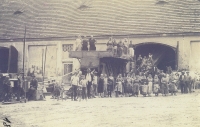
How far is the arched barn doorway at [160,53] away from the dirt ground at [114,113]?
563mm

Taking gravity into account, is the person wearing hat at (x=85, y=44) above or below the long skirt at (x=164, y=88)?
above

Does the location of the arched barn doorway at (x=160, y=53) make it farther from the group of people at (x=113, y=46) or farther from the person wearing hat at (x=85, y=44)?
the person wearing hat at (x=85, y=44)

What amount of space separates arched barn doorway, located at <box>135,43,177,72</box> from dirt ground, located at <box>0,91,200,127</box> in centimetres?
56

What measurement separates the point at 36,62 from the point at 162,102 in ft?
7.78

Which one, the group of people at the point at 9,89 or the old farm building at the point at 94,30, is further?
the group of people at the point at 9,89

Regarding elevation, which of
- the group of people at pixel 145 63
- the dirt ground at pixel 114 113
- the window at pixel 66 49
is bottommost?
the dirt ground at pixel 114 113

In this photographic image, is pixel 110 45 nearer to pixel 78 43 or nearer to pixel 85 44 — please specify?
pixel 85 44

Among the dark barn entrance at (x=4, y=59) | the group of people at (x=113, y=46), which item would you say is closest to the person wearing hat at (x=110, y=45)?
the group of people at (x=113, y=46)

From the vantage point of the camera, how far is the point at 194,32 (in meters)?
4.73

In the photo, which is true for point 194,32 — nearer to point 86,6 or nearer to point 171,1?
point 171,1

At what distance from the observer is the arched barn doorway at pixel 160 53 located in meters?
4.79

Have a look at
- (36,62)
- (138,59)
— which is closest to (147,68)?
(138,59)

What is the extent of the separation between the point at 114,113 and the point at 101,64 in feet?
3.11

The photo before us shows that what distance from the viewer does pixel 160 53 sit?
4.86m
